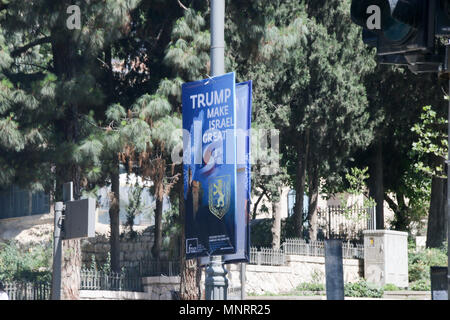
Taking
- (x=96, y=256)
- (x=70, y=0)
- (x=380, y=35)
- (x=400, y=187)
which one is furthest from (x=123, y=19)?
(x=400, y=187)

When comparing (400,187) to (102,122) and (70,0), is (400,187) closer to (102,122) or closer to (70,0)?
(102,122)

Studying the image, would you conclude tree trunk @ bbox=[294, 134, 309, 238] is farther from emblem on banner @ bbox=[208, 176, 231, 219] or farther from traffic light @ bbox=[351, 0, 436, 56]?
traffic light @ bbox=[351, 0, 436, 56]

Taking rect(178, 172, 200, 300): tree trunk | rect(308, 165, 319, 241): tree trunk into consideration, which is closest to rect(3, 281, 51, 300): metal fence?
rect(178, 172, 200, 300): tree trunk

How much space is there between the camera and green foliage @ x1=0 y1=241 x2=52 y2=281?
80.5 feet

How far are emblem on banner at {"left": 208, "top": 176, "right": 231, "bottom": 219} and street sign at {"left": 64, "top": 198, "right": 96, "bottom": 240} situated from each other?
4.78 ft

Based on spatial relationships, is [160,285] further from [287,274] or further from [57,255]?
[57,255]

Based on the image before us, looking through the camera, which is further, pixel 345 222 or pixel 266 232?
pixel 266 232

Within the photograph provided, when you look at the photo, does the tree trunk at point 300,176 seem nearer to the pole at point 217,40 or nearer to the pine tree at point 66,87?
the pine tree at point 66,87

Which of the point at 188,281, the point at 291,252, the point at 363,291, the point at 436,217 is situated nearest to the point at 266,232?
the point at 436,217

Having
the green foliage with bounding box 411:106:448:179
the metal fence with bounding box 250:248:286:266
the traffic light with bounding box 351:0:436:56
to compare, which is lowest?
the metal fence with bounding box 250:248:286:266

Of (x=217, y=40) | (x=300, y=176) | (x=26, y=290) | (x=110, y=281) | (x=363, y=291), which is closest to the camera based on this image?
(x=217, y=40)

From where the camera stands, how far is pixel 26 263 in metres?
26.8

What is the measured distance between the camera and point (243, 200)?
9.09 m

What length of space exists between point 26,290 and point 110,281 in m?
3.20
